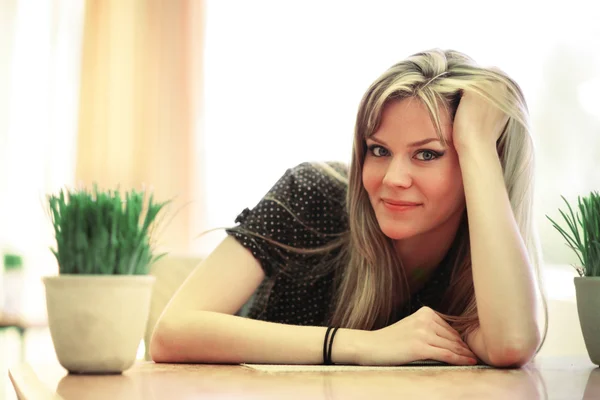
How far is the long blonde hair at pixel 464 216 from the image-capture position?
4.67 feet

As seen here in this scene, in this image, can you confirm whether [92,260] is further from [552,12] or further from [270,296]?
[552,12]

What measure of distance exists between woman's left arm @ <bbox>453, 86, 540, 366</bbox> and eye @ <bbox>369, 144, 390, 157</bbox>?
14cm

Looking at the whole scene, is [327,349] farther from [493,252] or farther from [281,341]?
[493,252]

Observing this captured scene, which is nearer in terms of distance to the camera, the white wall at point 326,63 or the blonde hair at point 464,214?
the blonde hair at point 464,214

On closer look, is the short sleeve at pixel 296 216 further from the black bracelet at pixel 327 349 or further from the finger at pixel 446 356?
the finger at pixel 446 356

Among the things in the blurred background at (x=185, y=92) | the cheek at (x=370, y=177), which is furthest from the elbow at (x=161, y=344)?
the blurred background at (x=185, y=92)

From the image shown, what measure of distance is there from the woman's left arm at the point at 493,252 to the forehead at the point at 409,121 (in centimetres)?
3

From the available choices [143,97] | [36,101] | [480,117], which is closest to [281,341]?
[480,117]

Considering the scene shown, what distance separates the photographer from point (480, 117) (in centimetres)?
141

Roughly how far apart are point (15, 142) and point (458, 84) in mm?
2981

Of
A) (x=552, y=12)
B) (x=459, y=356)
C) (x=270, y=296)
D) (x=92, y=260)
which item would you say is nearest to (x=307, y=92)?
(x=552, y=12)

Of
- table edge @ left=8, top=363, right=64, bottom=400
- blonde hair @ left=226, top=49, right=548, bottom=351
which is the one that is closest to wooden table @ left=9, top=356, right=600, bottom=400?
table edge @ left=8, top=363, right=64, bottom=400

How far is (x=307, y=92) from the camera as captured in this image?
380 centimetres

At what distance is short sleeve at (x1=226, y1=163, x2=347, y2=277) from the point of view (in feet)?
5.26
